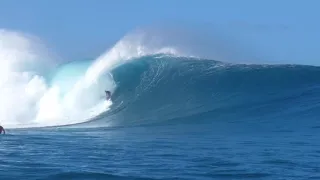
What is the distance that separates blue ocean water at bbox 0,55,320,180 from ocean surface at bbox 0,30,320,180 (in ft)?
0.10

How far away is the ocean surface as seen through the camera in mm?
10375

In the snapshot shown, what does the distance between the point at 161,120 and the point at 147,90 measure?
470 centimetres

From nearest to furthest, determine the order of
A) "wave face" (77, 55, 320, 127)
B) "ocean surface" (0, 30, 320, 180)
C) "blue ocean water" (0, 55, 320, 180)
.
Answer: "blue ocean water" (0, 55, 320, 180)
"ocean surface" (0, 30, 320, 180)
"wave face" (77, 55, 320, 127)

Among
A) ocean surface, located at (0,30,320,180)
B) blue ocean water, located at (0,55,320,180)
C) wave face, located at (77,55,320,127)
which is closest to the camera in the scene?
blue ocean water, located at (0,55,320,180)

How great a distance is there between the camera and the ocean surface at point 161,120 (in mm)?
10375

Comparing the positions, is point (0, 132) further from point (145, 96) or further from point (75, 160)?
point (145, 96)

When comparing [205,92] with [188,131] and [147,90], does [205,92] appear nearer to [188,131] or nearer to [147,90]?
[147,90]

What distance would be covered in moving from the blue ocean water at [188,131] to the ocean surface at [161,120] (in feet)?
0.10

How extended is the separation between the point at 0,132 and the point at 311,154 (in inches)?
353

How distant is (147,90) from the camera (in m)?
26.5

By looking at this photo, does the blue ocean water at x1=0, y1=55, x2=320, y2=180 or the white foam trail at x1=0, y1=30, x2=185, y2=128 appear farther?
the white foam trail at x1=0, y1=30, x2=185, y2=128

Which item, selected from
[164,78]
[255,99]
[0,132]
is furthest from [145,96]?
[0,132]

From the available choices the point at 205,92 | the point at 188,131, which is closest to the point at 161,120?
the point at 188,131

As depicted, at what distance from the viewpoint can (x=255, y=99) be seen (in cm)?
2456
